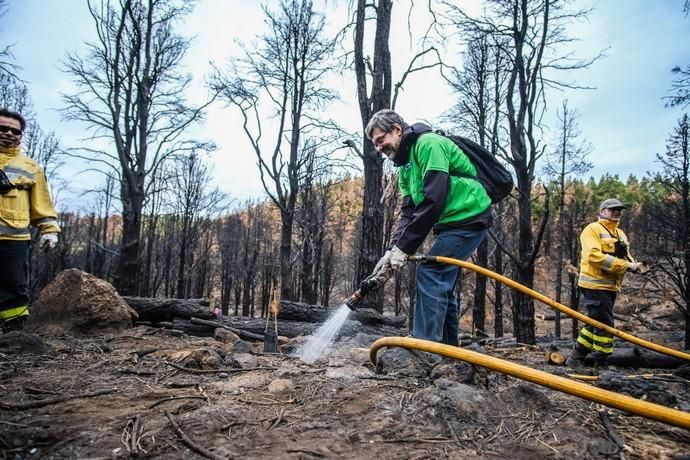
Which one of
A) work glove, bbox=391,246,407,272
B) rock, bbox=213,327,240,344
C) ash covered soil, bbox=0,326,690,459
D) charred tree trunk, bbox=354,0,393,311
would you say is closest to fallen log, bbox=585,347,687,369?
ash covered soil, bbox=0,326,690,459

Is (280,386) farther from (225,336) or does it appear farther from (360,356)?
(225,336)

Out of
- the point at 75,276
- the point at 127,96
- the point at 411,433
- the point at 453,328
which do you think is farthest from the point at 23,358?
the point at 127,96

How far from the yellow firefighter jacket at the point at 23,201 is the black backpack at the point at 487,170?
13.4 ft

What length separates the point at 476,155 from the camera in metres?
2.98

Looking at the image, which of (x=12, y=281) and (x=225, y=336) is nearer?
(x=12, y=281)

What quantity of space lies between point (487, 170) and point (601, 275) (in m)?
2.85

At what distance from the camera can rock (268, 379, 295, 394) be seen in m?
2.20

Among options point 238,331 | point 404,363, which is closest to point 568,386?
point 404,363

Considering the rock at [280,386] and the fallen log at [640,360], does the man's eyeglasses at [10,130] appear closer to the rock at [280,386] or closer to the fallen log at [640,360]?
the rock at [280,386]

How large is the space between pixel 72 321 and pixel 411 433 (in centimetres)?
488

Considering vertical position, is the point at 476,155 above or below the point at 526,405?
above

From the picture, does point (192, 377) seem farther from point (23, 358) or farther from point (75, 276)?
point (75, 276)

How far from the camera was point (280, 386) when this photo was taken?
2.23 m

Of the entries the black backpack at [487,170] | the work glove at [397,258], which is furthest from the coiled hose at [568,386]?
the black backpack at [487,170]
